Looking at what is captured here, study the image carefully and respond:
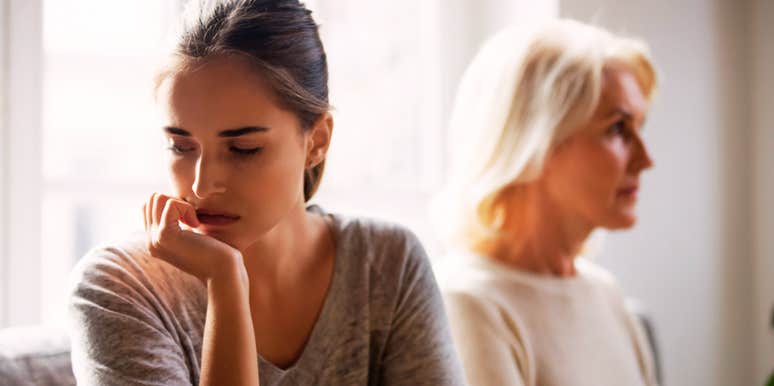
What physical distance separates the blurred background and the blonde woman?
502mm

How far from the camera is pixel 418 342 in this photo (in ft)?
4.22

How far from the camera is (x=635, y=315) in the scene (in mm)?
1977

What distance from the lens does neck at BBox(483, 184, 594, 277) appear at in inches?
68.7

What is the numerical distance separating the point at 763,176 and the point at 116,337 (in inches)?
81.3

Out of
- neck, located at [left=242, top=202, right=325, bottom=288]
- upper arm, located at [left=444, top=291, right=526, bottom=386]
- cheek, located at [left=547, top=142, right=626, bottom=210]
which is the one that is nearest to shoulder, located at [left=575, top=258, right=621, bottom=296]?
cheek, located at [left=547, top=142, right=626, bottom=210]

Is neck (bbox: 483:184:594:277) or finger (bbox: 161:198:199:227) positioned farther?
neck (bbox: 483:184:594:277)

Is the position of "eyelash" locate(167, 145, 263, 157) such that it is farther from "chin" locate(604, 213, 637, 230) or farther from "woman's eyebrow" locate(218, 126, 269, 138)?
"chin" locate(604, 213, 637, 230)

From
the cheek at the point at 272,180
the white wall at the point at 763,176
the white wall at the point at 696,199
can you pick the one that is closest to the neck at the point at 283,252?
the cheek at the point at 272,180

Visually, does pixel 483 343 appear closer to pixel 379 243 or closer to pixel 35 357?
pixel 379 243

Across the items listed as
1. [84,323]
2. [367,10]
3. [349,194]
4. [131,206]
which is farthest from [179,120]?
[367,10]

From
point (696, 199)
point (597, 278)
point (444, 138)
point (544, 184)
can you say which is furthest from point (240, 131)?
point (696, 199)

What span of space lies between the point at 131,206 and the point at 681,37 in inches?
60.4

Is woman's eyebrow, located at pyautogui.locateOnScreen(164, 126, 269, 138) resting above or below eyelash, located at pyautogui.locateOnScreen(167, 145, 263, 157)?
→ above

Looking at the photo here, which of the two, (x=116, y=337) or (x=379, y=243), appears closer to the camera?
(x=116, y=337)
